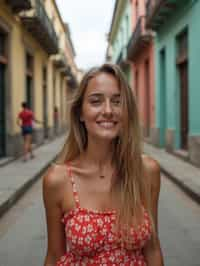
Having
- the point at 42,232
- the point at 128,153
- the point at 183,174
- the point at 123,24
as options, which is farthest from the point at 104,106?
the point at 123,24

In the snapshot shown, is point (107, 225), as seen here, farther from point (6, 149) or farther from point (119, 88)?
point (6, 149)

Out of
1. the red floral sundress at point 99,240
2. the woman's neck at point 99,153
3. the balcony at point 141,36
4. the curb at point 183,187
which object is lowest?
the curb at point 183,187

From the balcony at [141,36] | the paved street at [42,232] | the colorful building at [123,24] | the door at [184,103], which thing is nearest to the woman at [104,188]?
the paved street at [42,232]

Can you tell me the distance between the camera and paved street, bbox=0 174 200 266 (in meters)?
4.07

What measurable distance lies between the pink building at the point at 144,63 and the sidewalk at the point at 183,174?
20.5 ft

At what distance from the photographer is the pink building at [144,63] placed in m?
18.2

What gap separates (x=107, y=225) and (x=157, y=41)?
52.1ft

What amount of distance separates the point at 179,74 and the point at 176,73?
0.37ft

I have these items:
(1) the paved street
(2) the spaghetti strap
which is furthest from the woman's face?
(1) the paved street

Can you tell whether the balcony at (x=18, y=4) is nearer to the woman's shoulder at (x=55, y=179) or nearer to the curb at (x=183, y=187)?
the curb at (x=183, y=187)

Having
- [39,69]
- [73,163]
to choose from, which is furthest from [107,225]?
[39,69]

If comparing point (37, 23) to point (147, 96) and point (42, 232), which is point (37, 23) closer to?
point (147, 96)

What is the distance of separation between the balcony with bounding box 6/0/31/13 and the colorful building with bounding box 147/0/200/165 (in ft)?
13.9

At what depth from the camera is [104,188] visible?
1.84 m
